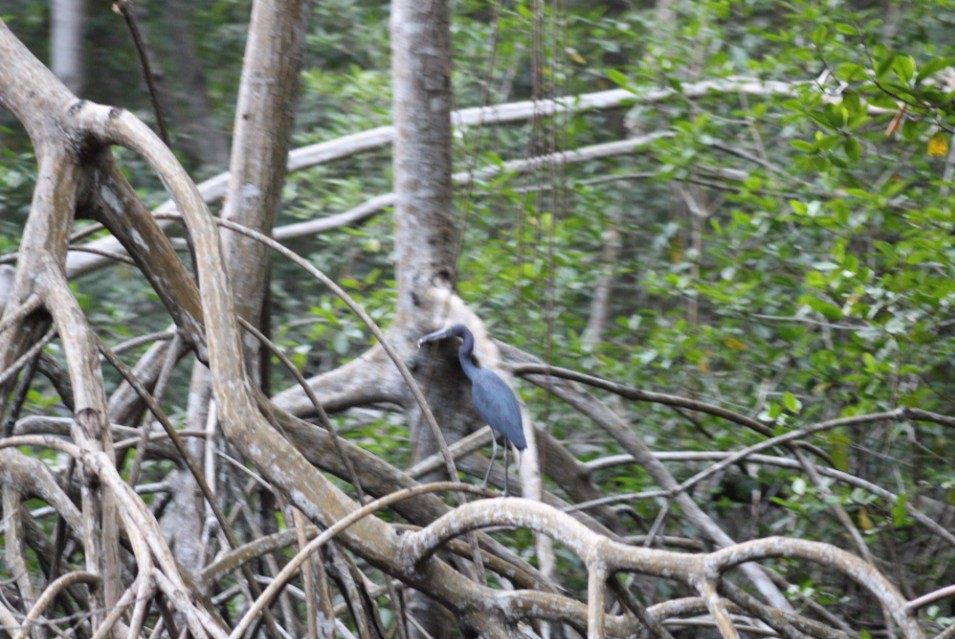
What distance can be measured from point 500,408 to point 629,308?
109 inches

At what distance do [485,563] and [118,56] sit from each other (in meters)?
4.34

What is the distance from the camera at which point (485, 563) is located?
105 inches

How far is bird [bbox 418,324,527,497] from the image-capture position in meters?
3.12

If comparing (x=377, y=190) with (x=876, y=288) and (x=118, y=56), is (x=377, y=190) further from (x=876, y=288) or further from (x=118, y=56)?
(x=876, y=288)

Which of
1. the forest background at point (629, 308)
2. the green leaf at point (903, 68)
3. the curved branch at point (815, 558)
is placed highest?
the green leaf at point (903, 68)

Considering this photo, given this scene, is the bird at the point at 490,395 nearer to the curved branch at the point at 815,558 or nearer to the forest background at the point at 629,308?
the forest background at the point at 629,308

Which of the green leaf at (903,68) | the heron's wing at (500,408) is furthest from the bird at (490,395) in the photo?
the green leaf at (903,68)

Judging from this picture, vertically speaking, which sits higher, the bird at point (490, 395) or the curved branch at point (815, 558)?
the curved branch at point (815, 558)

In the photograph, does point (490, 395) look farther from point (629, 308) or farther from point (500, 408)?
point (629, 308)

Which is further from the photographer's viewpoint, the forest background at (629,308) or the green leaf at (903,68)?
the forest background at (629,308)

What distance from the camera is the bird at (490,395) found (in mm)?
3115

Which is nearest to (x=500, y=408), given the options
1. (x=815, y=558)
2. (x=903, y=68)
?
(x=903, y=68)

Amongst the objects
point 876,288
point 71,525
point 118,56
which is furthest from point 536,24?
point 118,56

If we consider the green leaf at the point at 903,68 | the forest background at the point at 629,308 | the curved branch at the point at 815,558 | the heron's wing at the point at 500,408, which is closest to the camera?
the curved branch at the point at 815,558
